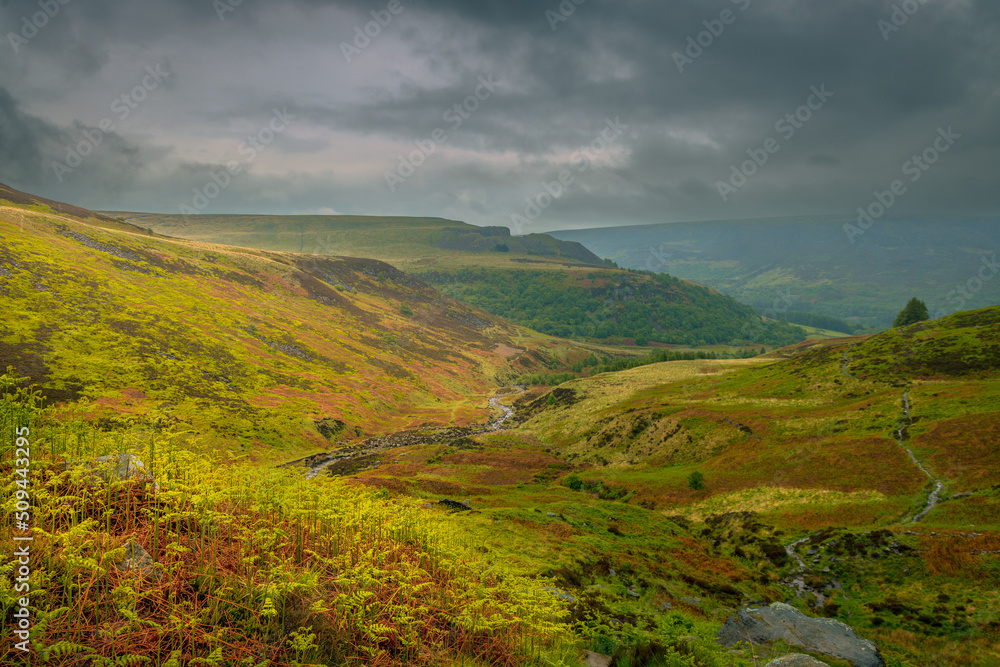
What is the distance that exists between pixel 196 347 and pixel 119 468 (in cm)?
11104

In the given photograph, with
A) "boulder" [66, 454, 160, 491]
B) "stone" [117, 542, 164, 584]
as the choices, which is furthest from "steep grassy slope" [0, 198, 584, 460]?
"stone" [117, 542, 164, 584]

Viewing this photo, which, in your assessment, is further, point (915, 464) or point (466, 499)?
point (915, 464)

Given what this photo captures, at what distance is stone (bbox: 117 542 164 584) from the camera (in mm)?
8602

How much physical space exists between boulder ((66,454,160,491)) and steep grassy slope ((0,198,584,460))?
4013 centimetres

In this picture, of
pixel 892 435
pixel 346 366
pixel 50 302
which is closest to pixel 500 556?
pixel 892 435

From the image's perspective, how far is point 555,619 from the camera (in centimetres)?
1345

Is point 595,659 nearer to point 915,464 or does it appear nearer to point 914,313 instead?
point 915,464

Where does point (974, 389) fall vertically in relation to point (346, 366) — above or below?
above

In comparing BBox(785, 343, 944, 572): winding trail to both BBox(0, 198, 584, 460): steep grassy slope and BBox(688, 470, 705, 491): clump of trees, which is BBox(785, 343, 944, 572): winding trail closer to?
BBox(688, 470, 705, 491): clump of trees

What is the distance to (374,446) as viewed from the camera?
94750 mm

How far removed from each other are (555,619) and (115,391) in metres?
90.9

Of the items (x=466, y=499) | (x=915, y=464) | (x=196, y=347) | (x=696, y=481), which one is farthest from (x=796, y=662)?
(x=196, y=347)

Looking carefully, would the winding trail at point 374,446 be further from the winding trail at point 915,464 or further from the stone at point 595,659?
the winding trail at point 915,464

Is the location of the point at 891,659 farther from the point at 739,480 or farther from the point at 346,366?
the point at 346,366
